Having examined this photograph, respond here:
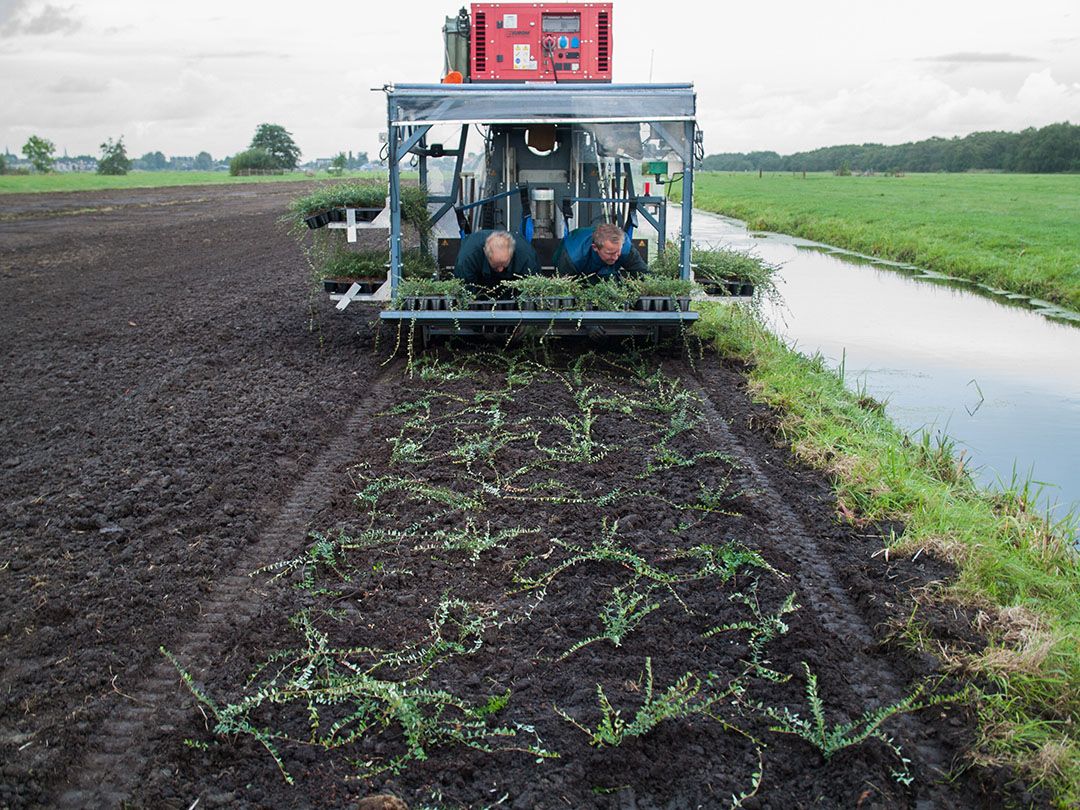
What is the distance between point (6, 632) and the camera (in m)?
4.41

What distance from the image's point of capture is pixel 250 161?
100688 mm

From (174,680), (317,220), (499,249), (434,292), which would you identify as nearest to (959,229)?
(499,249)

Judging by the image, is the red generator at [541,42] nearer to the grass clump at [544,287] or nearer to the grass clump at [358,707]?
the grass clump at [544,287]

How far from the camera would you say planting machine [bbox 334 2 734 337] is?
29.9 feet

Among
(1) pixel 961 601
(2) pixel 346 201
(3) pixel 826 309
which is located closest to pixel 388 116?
(2) pixel 346 201

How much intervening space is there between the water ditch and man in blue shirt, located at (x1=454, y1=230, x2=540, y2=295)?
238cm

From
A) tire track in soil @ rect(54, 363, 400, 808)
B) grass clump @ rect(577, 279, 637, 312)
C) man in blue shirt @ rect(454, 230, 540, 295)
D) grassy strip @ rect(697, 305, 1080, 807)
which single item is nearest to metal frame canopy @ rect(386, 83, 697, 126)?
man in blue shirt @ rect(454, 230, 540, 295)

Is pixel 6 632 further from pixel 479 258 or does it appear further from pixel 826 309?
pixel 826 309

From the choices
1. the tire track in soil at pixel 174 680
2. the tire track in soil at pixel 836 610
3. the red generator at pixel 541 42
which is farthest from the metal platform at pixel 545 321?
the red generator at pixel 541 42

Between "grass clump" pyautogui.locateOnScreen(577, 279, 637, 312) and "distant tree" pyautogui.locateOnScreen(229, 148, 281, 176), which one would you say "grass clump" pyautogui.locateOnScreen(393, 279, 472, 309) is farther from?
"distant tree" pyautogui.locateOnScreen(229, 148, 281, 176)

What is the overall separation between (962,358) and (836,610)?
784 cm

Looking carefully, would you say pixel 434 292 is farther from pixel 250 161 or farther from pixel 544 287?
pixel 250 161

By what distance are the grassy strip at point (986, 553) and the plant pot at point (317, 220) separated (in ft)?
14.7

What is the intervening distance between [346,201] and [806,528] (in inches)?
248
